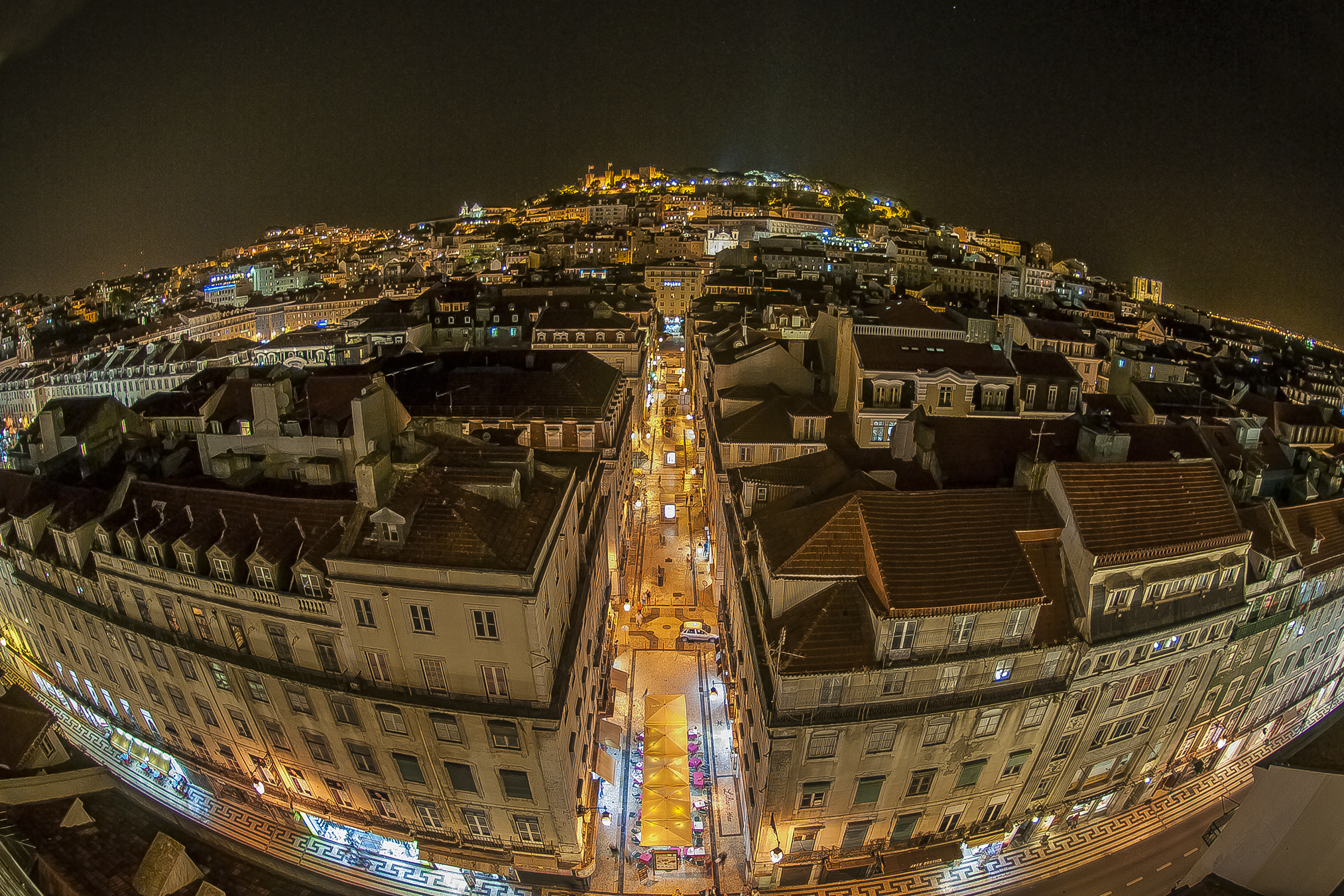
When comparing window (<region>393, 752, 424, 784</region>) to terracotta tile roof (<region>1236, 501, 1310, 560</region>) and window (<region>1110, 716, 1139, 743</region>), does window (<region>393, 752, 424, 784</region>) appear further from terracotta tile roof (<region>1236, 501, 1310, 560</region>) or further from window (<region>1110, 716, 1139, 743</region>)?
terracotta tile roof (<region>1236, 501, 1310, 560</region>)

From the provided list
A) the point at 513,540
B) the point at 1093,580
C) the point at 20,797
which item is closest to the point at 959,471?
the point at 1093,580

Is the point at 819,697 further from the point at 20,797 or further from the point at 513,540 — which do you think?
the point at 20,797

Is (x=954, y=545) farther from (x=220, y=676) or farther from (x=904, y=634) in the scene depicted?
(x=220, y=676)

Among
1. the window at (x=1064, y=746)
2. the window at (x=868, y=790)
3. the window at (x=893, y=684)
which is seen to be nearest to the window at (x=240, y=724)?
the window at (x=868, y=790)

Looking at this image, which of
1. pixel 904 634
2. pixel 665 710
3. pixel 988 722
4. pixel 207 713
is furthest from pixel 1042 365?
pixel 207 713

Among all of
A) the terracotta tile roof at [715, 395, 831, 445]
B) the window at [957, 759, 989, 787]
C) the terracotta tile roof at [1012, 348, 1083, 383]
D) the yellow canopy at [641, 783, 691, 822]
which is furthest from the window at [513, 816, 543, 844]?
the terracotta tile roof at [1012, 348, 1083, 383]

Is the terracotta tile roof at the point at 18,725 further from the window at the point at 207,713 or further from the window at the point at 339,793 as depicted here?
the window at the point at 339,793
